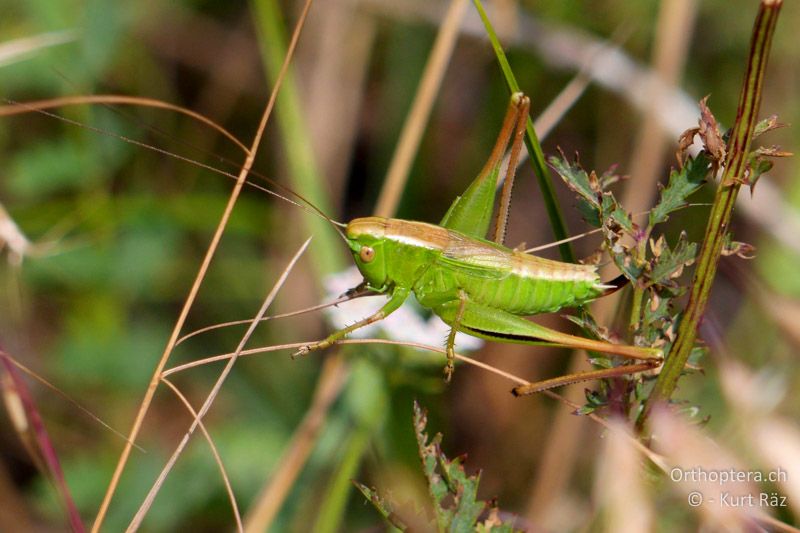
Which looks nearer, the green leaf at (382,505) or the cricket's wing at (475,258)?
the green leaf at (382,505)

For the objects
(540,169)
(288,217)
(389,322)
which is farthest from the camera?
(288,217)

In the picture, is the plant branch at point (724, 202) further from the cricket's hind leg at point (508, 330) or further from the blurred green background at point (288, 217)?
the blurred green background at point (288, 217)

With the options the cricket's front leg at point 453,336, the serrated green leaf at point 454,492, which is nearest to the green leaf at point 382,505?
the serrated green leaf at point 454,492

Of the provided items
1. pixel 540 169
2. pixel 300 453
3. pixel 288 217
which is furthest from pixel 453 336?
pixel 288 217

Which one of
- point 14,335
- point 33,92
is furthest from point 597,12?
point 14,335

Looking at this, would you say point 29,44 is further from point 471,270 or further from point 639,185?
point 639,185
